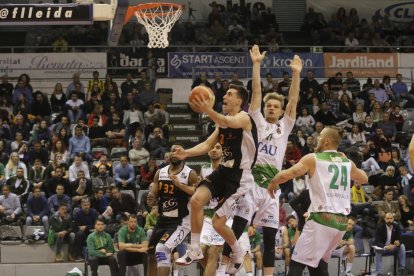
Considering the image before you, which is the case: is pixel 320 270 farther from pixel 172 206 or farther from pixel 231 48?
pixel 231 48

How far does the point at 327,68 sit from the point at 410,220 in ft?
34.4

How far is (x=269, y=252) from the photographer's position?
1323cm

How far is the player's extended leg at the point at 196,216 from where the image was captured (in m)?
12.5

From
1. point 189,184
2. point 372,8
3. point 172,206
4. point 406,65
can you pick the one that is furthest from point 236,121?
point 372,8

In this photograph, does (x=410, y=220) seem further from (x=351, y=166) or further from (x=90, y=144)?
(x=351, y=166)

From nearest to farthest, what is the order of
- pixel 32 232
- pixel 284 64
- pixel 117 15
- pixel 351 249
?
pixel 117 15 < pixel 351 249 < pixel 32 232 < pixel 284 64

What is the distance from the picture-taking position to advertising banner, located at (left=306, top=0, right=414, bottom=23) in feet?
125

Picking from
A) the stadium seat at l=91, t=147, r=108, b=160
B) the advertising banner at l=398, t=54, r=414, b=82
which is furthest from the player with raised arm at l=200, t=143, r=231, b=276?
the advertising banner at l=398, t=54, r=414, b=82

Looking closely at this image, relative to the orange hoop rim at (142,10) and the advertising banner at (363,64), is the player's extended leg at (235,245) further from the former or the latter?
the advertising banner at (363,64)

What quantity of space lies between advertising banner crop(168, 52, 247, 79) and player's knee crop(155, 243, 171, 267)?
1826 cm

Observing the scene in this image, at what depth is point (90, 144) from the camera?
27219 millimetres

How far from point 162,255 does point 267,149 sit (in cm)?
254

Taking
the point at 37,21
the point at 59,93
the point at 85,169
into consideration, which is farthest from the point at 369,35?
the point at 37,21

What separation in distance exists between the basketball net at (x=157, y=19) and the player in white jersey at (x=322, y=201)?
7.34 m
